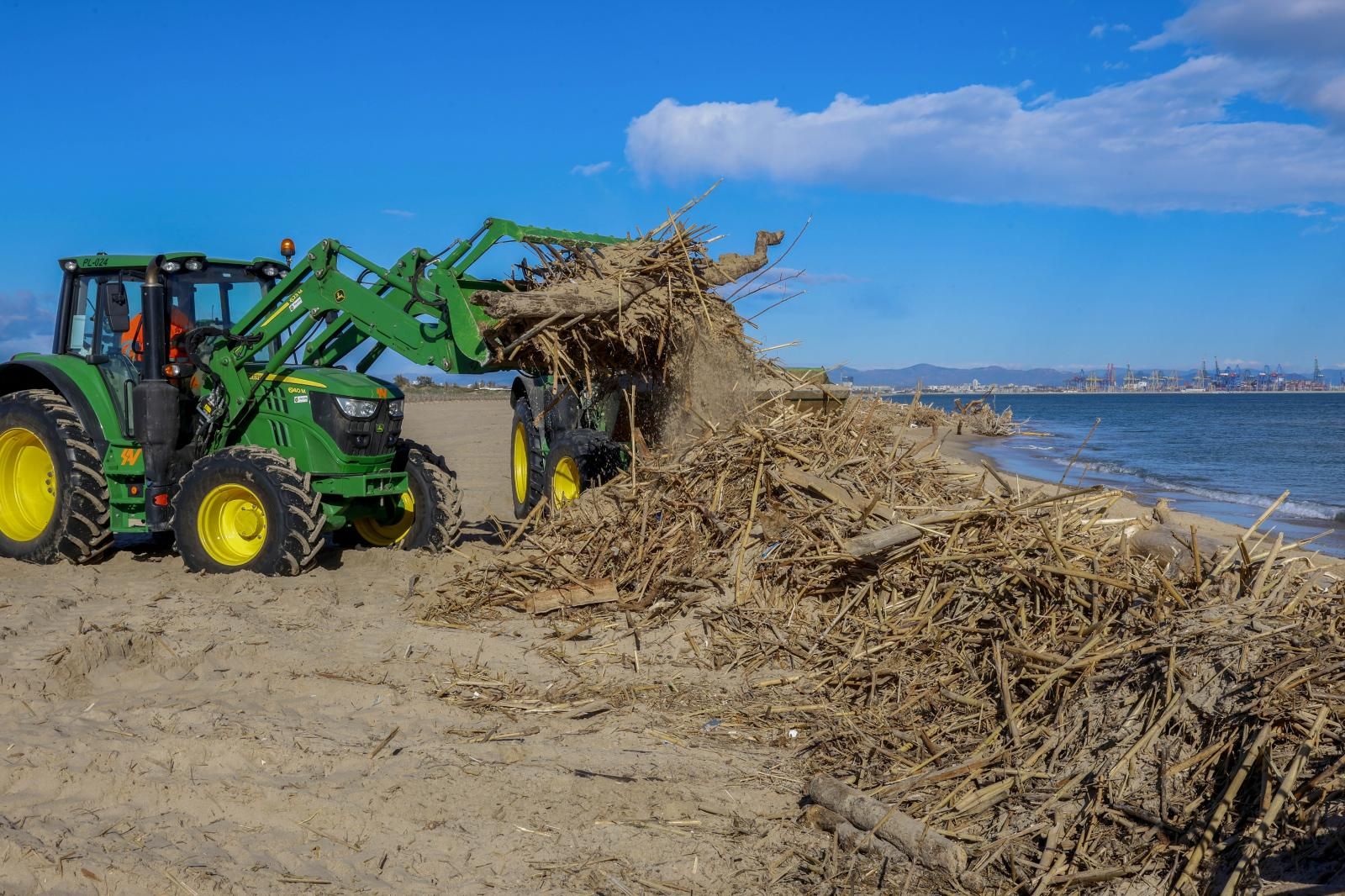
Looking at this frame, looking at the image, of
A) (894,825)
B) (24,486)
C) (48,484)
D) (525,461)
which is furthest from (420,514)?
(894,825)

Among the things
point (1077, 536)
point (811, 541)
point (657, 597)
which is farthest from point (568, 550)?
point (1077, 536)

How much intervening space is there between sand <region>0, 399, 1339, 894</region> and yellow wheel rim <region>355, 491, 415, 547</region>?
176cm

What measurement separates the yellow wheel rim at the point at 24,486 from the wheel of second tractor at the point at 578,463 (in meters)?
4.09

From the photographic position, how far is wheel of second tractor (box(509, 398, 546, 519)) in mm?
10945

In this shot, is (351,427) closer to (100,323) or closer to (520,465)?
(100,323)

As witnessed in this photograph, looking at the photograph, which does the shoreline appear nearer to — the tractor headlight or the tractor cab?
the tractor headlight

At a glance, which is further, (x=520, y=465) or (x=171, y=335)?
(x=520, y=465)

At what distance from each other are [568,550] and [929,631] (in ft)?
9.64

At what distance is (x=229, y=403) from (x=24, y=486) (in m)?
2.02

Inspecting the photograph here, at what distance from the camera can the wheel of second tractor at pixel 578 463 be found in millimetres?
9445

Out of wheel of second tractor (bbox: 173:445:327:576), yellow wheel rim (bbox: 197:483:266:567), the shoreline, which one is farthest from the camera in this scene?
yellow wheel rim (bbox: 197:483:266:567)

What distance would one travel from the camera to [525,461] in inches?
481

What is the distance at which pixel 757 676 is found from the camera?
591 centimetres

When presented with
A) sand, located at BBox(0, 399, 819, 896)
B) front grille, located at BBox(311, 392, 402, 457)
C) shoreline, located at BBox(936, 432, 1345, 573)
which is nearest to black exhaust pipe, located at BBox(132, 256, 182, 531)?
front grille, located at BBox(311, 392, 402, 457)
